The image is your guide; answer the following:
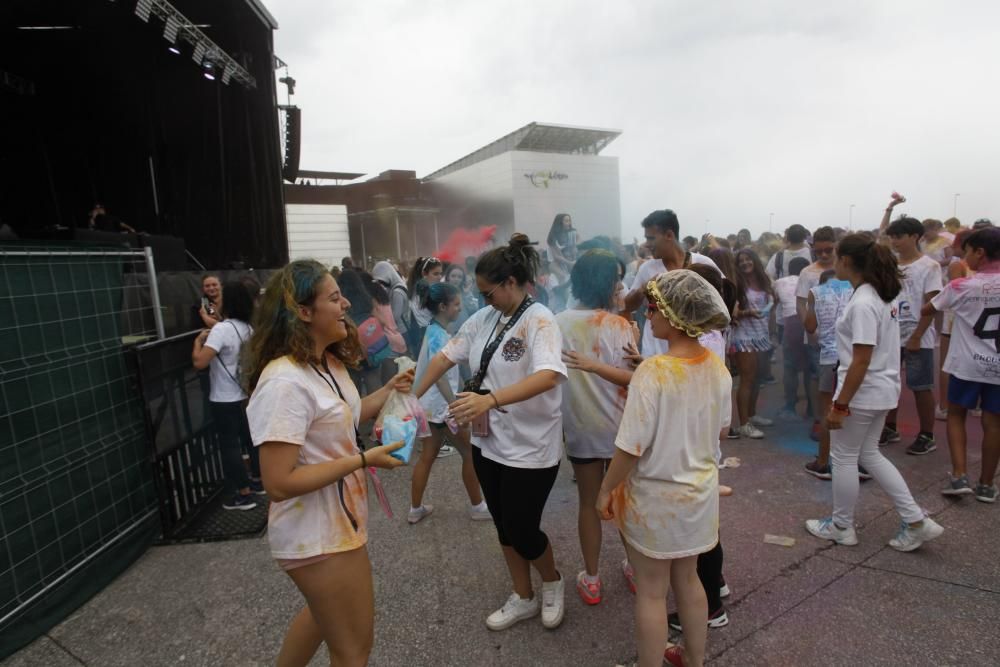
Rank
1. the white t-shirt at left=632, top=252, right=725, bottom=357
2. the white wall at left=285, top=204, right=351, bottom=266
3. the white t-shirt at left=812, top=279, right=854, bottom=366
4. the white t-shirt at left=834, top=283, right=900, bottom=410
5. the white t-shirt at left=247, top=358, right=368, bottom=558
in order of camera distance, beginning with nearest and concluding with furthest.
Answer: the white t-shirt at left=247, top=358, right=368, bottom=558 < the white t-shirt at left=834, top=283, right=900, bottom=410 < the white t-shirt at left=632, top=252, right=725, bottom=357 < the white t-shirt at left=812, top=279, right=854, bottom=366 < the white wall at left=285, top=204, right=351, bottom=266

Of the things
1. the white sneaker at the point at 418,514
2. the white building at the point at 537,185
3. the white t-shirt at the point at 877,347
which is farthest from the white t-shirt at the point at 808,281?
the white building at the point at 537,185

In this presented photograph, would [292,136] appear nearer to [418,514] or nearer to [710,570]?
[418,514]

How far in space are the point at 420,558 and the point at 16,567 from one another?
2.13 m

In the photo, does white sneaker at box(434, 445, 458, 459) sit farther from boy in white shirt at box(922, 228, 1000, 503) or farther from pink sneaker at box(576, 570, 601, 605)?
boy in white shirt at box(922, 228, 1000, 503)

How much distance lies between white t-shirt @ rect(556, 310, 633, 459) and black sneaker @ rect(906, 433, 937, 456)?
3515mm

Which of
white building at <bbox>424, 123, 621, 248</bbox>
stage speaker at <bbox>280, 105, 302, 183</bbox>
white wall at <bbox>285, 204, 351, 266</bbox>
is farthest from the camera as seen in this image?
white building at <bbox>424, 123, 621, 248</bbox>

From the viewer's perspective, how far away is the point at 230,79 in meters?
9.68

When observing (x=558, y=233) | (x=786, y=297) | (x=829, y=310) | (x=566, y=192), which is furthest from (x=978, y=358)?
(x=566, y=192)

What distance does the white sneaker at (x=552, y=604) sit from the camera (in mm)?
2559

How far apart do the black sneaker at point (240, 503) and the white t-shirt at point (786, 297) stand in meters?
5.71

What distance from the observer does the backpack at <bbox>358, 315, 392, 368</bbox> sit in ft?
17.3

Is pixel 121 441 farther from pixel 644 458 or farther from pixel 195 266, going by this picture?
pixel 195 266

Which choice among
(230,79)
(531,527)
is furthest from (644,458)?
(230,79)

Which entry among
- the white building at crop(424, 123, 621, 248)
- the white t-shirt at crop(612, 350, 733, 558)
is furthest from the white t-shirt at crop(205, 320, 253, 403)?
the white building at crop(424, 123, 621, 248)
